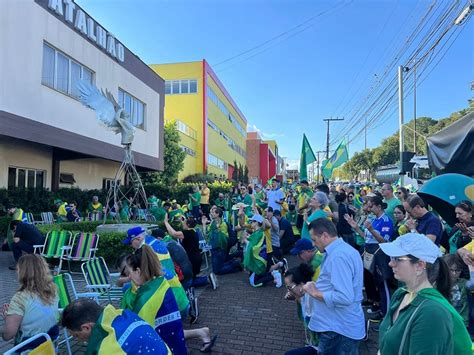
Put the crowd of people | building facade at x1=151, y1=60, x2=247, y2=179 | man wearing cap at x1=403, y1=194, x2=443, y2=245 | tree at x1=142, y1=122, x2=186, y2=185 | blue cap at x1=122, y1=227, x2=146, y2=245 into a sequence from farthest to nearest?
building facade at x1=151, y1=60, x2=247, y2=179 < tree at x1=142, y1=122, x2=186, y2=185 < blue cap at x1=122, y1=227, x2=146, y2=245 < man wearing cap at x1=403, y1=194, x2=443, y2=245 < the crowd of people

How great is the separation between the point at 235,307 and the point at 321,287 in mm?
3310

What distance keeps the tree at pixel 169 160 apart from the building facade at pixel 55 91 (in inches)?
187

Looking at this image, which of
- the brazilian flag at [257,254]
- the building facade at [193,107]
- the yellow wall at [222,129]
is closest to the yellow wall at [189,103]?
the building facade at [193,107]

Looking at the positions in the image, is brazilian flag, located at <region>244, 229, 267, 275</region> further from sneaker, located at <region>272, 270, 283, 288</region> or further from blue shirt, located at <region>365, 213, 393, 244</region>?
blue shirt, located at <region>365, 213, 393, 244</region>

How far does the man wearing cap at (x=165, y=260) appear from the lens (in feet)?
12.4

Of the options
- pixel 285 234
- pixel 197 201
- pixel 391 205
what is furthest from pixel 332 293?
pixel 197 201

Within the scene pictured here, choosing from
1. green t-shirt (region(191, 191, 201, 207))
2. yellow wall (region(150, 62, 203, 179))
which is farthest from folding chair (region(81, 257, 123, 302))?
yellow wall (region(150, 62, 203, 179))

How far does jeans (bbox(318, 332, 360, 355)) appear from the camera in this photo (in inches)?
111

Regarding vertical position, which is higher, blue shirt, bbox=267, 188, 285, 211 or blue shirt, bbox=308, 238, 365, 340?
blue shirt, bbox=267, 188, 285, 211

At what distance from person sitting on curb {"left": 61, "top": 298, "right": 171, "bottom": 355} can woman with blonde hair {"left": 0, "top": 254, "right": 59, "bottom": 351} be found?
120cm

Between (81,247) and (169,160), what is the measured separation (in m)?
17.8

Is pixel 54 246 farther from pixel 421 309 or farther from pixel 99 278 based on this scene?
pixel 421 309

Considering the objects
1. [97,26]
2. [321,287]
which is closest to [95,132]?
[97,26]

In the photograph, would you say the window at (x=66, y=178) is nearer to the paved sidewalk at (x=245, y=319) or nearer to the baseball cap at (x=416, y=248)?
the paved sidewalk at (x=245, y=319)
